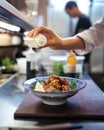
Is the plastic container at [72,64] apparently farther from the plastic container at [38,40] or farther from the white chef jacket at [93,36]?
the plastic container at [38,40]

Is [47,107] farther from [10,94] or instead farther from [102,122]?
[10,94]

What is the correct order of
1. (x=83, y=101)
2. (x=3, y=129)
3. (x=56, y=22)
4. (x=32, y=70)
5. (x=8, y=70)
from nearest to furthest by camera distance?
1. (x=3, y=129)
2. (x=83, y=101)
3. (x=32, y=70)
4. (x=8, y=70)
5. (x=56, y=22)

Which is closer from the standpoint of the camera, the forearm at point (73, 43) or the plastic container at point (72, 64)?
the forearm at point (73, 43)

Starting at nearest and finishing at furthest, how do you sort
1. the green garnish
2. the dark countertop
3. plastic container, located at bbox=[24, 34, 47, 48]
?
the dark countertop → the green garnish → plastic container, located at bbox=[24, 34, 47, 48]

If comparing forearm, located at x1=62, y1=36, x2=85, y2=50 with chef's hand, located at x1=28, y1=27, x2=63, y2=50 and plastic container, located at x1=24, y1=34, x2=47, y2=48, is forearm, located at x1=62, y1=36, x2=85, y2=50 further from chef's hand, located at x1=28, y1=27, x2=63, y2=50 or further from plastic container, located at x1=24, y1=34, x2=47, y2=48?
plastic container, located at x1=24, y1=34, x2=47, y2=48

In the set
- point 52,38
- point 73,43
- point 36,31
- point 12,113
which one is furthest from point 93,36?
point 12,113

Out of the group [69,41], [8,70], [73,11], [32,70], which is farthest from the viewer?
[73,11]

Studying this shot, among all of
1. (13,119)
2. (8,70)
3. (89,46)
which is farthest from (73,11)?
(13,119)

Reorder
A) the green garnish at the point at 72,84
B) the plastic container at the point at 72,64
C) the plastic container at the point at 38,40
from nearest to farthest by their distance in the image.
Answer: the green garnish at the point at 72,84
the plastic container at the point at 38,40
the plastic container at the point at 72,64

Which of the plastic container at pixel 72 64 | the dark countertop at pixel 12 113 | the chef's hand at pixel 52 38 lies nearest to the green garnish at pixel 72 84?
the dark countertop at pixel 12 113

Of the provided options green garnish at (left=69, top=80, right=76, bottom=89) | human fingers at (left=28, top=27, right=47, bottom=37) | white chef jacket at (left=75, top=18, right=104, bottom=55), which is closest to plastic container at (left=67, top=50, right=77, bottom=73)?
white chef jacket at (left=75, top=18, right=104, bottom=55)

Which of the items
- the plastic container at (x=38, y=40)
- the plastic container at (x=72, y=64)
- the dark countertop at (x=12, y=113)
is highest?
the plastic container at (x=38, y=40)

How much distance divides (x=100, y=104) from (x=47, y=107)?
25 centimetres

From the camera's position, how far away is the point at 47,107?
104 centimetres
